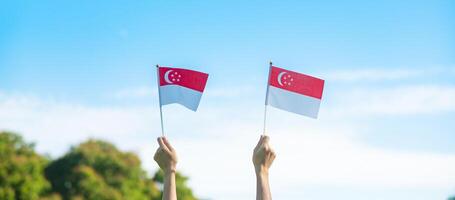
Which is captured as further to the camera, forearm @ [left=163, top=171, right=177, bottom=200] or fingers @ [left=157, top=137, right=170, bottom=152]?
fingers @ [left=157, top=137, right=170, bottom=152]

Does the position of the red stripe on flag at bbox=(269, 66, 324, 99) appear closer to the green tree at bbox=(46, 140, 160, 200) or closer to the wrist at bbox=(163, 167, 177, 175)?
the wrist at bbox=(163, 167, 177, 175)

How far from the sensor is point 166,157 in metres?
4.98

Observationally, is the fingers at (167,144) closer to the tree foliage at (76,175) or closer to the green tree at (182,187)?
the tree foliage at (76,175)

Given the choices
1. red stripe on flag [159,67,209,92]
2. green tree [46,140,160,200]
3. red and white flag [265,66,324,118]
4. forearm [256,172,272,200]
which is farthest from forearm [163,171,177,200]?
green tree [46,140,160,200]

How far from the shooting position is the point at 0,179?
4412 centimetres

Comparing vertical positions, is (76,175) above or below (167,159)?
above

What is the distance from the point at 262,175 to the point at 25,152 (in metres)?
43.7

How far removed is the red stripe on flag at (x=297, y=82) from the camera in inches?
257

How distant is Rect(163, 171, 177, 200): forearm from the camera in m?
4.64

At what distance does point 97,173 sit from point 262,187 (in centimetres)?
4459

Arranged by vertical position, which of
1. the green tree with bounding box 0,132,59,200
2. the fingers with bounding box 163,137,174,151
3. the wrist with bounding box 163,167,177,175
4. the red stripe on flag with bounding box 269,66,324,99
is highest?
the green tree with bounding box 0,132,59,200

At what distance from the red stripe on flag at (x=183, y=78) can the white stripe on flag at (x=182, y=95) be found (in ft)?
0.12

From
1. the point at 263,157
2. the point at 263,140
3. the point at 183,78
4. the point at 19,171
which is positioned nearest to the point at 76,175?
the point at 19,171

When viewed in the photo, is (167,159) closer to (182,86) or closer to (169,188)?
(169,188)
